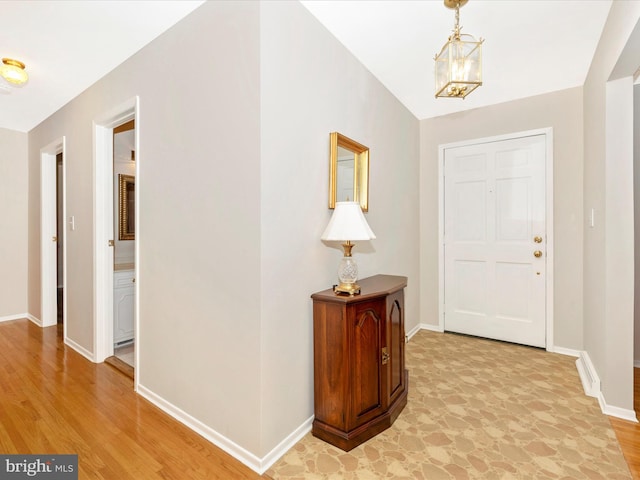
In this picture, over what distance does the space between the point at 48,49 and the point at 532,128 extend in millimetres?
4224

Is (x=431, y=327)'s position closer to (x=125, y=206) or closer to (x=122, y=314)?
(x=122, y=314)

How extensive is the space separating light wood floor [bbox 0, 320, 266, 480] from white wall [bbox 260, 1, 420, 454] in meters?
0.45

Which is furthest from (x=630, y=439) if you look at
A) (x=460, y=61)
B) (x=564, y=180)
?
(x=460, y=61)

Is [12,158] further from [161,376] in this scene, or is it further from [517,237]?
[517,237]

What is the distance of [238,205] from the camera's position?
1639 millimetres

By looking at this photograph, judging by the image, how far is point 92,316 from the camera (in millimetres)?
2842

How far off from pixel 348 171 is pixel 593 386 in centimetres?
235

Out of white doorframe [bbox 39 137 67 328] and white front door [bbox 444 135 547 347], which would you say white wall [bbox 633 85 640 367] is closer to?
white front door [bbox 444 135 547 347]

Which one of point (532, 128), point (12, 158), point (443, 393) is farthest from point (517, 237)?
point (12, 158)

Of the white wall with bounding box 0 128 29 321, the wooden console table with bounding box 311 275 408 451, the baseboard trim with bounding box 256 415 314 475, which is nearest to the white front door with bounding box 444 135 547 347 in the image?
the wooden console table with bounding box 311 275 408 451

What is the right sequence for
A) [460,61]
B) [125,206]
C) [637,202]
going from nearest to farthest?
[460,61]
[637,202]
[125,206]

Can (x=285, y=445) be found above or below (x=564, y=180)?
below

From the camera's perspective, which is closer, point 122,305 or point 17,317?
point 122,305

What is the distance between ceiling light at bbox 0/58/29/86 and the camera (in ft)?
8.06
